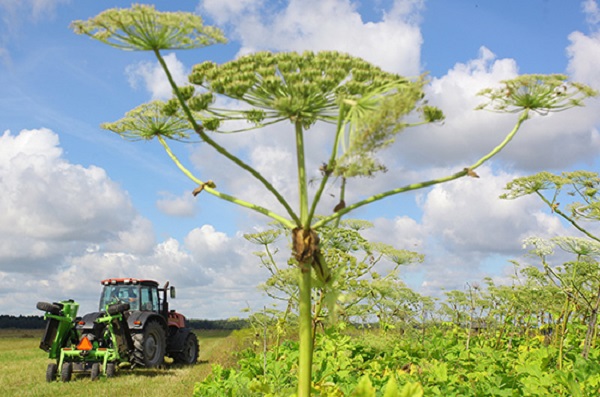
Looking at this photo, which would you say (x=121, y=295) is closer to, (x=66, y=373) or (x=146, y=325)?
(x=146, y=325)

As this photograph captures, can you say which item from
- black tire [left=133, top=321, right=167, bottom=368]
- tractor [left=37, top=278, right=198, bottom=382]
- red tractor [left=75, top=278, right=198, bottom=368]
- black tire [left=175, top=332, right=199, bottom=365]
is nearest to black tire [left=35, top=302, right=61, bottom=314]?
tractor [left=37, top=278, right=198, bottom=382]

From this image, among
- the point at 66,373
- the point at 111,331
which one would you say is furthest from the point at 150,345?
the point at 66,373

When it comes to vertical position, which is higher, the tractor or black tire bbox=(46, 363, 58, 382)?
the tractor

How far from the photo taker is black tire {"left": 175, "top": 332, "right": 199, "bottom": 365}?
19.1 m

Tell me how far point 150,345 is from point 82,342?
196 centimetres

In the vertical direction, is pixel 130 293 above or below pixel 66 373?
above

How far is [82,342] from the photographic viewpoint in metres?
15.3

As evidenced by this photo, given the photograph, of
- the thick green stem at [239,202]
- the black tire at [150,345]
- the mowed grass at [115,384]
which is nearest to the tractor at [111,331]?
the black tire at [150,345]

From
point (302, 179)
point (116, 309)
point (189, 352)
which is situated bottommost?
point (189, 352)

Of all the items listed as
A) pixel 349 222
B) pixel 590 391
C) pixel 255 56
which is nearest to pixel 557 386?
pixel 590 391

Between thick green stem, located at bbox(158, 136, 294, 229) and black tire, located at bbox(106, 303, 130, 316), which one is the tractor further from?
thick green stem, located at bbox(158, 136, 294, 229)

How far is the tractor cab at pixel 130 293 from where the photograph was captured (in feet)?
56.9

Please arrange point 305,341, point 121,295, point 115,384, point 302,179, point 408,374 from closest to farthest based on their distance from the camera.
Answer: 1. point 305,341
2. point 302,179
3. point 408,374
4. point 115,384
5. point 121,295

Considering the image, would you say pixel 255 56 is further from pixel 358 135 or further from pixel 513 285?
pixel 513 285
